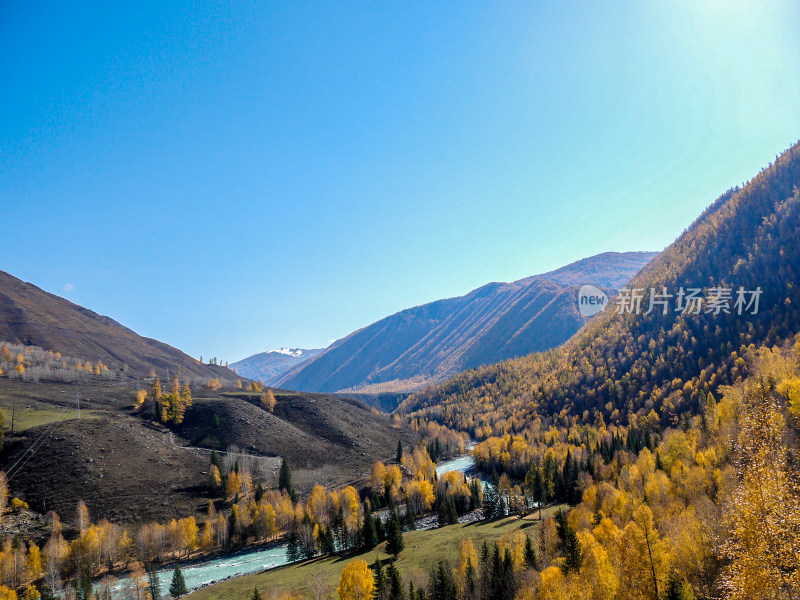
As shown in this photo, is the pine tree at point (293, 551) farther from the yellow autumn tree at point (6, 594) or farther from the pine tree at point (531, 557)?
the pine tree at point (531, 557)

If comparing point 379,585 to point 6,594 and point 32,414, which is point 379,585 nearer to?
point 6,594

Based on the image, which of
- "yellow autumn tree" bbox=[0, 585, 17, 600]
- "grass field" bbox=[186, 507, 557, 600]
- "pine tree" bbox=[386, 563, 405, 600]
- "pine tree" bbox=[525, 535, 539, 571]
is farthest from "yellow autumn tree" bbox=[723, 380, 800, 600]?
"yellow autumn tree" bbox=[0, 585, 17, 600]

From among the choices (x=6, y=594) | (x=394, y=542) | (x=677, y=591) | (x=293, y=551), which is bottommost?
(x=293, y=551)

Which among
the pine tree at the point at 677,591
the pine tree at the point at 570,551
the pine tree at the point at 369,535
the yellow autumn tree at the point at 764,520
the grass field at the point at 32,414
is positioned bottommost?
the pine tree at the point at 369,535

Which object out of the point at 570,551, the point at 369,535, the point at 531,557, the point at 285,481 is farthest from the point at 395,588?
the point at 285,481

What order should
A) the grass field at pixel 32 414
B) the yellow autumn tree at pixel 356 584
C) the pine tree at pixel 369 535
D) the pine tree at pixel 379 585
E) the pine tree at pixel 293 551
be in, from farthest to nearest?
the grass field at pixel 32 414
the pine tree at pixel 293 551
the pine tree at pixel 369 535
the pine tree at pixel 379 585
the yellow autumn tree at pixel 356 584

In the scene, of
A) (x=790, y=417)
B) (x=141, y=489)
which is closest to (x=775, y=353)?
(x=790, y=417)

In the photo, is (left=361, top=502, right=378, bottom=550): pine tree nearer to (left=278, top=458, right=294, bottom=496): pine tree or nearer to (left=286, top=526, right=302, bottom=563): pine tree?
(left=286, top=526, right=302, bottom=563): pine tree

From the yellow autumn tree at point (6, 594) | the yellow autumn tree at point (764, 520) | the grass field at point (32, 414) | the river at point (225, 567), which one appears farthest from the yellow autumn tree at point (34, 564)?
the yellow autumn tree at point (764, 520)
